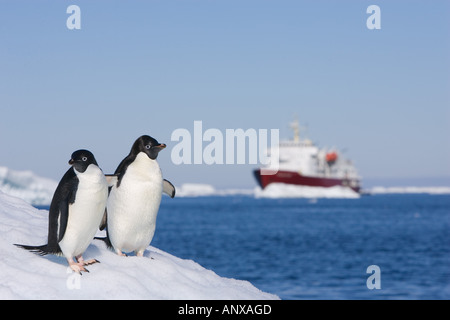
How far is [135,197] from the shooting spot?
546 cm

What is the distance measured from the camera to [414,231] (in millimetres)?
53031

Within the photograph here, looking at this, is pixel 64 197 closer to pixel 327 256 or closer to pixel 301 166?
pixel 327 256

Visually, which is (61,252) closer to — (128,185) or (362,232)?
(128,185)

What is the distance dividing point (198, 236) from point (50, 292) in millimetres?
45333

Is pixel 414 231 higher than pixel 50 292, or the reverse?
pixel 50 292

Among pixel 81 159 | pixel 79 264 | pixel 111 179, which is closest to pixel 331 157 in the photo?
pixel 111 179

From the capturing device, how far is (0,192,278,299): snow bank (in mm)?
4727

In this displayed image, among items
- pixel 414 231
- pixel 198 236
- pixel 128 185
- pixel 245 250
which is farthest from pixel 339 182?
pixel 128 185

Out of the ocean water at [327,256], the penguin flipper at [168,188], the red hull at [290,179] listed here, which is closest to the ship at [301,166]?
the red hull at [290,179]

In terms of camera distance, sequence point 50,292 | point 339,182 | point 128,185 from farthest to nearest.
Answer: point 339,182, point 128,185, point 50,292

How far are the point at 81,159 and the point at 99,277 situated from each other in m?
0.97
